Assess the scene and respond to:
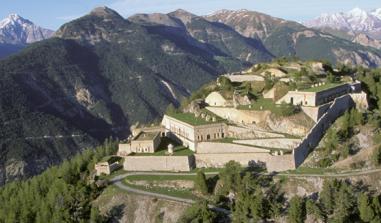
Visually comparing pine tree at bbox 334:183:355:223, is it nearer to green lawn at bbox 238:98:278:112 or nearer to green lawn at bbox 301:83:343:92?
green lawn at bbox 238:98:278:112

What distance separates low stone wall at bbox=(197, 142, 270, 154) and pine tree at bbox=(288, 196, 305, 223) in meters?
10.8

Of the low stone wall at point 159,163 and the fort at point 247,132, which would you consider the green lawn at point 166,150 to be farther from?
the low stone wall at point 159,163

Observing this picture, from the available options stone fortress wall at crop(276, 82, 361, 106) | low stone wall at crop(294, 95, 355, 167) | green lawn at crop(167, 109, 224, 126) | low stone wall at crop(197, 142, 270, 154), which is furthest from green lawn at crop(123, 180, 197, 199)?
stone fortress wall at crop(276, 82, 361, 106)

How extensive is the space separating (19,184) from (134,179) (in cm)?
3259

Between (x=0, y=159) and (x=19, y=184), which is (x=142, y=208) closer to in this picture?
(x=19, y=184)

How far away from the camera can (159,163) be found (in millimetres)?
79250

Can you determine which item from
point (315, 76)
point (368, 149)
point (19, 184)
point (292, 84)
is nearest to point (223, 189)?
point (368, 149)

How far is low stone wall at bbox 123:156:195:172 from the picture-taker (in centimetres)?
7806

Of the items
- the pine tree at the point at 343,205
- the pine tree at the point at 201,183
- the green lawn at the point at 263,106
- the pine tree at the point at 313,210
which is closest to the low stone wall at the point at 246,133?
the green lawn at the point at 263,106

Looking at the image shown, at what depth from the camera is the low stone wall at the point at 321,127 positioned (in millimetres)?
74062

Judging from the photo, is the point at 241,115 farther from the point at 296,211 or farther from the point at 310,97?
the point at 296,211

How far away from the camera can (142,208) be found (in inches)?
2830

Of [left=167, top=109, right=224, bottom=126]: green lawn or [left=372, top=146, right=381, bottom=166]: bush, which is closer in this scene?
[left=372, top=146, right=381, bottom=166]: bush

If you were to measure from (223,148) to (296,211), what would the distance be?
17.2m
